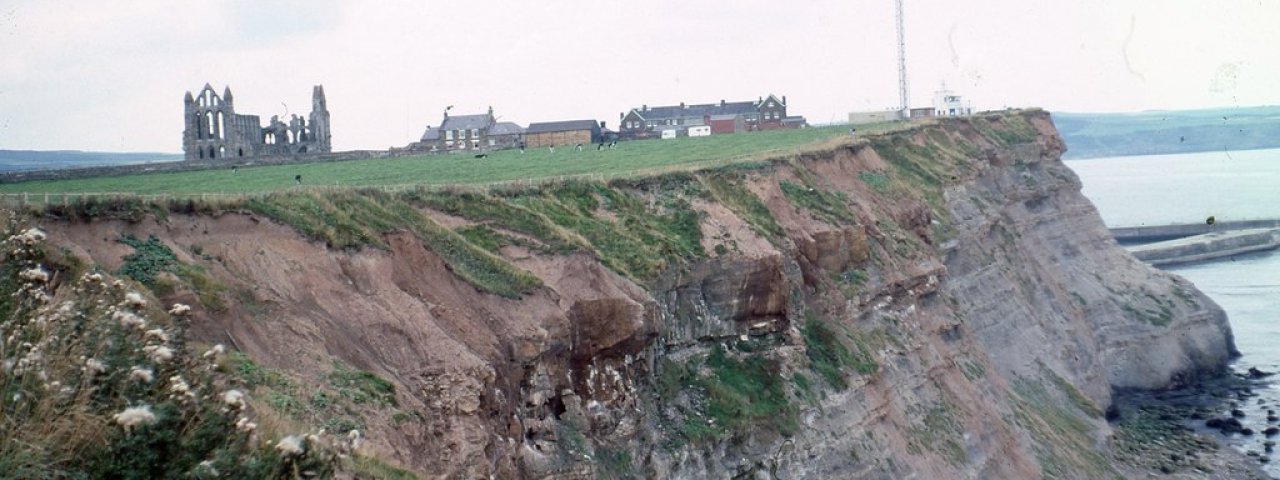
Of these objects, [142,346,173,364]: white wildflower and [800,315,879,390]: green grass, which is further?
[800,315,879,390]: green grass

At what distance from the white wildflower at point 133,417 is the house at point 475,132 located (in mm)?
76778

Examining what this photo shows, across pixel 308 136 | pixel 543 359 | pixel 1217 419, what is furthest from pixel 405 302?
pixel 308 136

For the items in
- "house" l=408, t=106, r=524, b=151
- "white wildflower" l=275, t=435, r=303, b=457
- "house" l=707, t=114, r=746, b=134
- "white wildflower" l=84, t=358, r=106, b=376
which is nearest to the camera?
"white wildflower" l=275, t=435, r=303, b=457

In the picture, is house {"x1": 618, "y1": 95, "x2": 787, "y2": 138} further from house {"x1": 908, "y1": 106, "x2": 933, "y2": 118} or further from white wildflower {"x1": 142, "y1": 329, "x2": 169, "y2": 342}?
white wildflower {"x1": 142, "y1": 329, "x2": 169, "y2": 342}

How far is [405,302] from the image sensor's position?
25.8m

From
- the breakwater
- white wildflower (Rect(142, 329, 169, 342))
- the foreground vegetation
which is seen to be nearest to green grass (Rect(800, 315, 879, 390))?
the foreground vegetation

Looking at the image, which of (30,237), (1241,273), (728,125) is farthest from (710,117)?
(30,237)

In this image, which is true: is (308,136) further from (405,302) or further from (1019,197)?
(405,302)

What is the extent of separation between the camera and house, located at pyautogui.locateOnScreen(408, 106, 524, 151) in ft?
289

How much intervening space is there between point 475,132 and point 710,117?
94.8ft

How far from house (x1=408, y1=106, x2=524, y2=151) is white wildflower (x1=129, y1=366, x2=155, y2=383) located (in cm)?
7602

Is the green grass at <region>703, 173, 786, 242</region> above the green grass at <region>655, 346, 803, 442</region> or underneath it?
above

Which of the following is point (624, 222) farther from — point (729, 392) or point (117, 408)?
point (117, 408)

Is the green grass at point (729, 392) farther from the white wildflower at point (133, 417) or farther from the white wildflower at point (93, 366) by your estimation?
the white wildflower at point (133, 417)
